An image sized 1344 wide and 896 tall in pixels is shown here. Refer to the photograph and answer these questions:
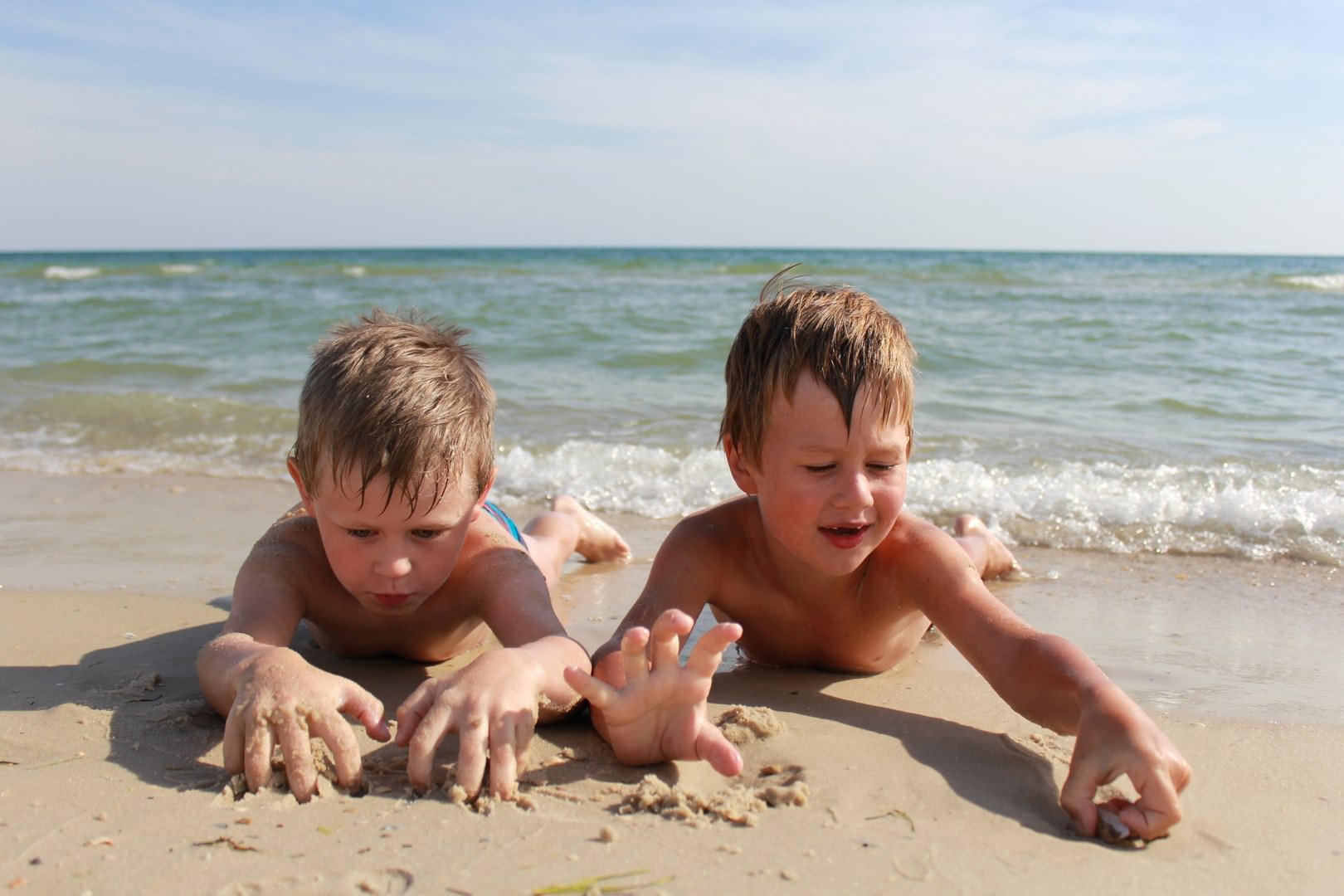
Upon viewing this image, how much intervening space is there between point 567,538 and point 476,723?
1.98 meters

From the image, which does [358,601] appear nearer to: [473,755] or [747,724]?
[473,755]

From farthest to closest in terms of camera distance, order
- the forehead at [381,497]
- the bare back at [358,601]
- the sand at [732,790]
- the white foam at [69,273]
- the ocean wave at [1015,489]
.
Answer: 1. the white foam at [69,273]
2. the ocean wave at [1015,489]
3. the bare back at [358,601]
4. the forehead at [381,497]
5. the sand at [732,790]

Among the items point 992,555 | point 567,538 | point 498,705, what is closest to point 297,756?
point 498,705

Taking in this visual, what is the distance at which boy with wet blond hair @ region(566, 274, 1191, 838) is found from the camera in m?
1.91

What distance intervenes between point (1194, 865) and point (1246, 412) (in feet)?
18.6

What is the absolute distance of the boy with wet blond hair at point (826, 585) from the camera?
191 centimetres

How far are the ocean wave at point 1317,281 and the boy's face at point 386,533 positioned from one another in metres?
21.8

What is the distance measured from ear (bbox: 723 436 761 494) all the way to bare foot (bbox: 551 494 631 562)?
1422mm

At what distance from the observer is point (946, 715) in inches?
95.7

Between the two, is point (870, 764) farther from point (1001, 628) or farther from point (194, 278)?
point (194, 278)

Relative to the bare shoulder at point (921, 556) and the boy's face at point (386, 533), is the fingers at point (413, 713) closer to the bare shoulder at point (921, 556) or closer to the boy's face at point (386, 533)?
the boy's face at point (386, 533)

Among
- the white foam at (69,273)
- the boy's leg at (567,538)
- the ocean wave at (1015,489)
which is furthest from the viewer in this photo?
the white foam at (69,273)

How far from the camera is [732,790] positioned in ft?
6.21

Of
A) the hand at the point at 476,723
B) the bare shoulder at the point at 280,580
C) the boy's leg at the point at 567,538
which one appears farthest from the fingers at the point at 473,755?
the boy's leg at the point at 567,538
